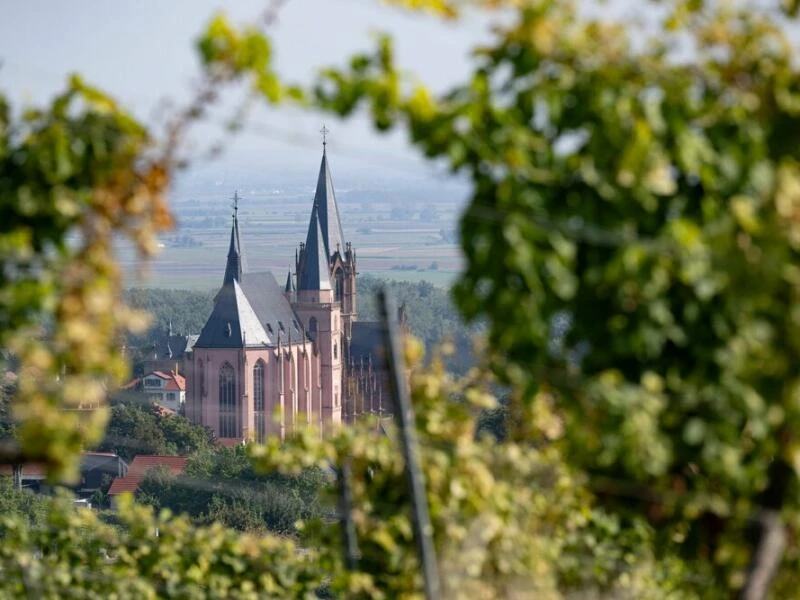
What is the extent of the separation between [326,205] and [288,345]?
6727mm

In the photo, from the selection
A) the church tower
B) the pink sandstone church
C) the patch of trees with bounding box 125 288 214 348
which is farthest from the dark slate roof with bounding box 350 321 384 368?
the patch of trees with bounding box 125 288 214 348

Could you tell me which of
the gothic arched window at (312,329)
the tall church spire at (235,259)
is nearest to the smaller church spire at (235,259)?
the tall church spire at (235,259)

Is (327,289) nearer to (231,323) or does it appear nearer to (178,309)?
(231,323)

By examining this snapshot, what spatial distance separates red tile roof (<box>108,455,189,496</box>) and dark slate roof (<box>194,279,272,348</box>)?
16.2 m

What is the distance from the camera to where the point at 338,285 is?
8150cm

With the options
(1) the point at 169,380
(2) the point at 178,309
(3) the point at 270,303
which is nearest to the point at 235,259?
(3) the point at 270,303

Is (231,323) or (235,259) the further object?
(235,259)

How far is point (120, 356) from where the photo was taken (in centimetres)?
355

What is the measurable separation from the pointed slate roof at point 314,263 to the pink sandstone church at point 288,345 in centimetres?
5

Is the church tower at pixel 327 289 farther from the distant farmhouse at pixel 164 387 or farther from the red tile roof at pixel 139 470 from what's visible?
the red tile roof at pixel 139 470

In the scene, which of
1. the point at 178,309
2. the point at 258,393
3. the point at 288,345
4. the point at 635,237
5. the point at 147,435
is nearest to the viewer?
the point at 635,237

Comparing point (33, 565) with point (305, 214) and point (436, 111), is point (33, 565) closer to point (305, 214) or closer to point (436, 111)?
point (436, 111)

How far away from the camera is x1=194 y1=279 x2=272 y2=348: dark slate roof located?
75812 millimetres

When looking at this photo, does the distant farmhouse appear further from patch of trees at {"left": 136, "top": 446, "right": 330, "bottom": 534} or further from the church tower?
patch of trees at {"left": 136, "top": 446, "right": 330, "bottom": 534}
